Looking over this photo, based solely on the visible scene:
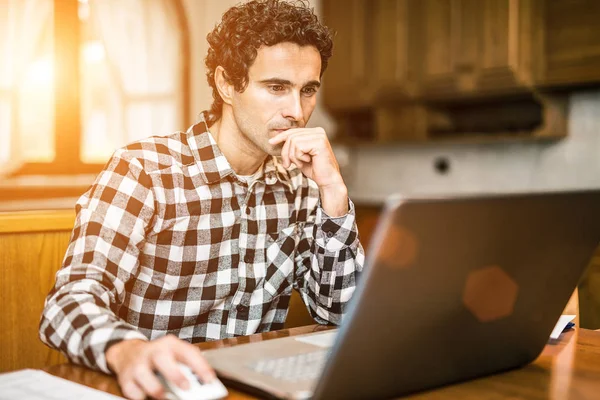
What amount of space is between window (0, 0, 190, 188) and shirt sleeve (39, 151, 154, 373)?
2.98 m

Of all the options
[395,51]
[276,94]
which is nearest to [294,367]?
[276,94]

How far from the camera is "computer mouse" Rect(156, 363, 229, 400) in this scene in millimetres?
617

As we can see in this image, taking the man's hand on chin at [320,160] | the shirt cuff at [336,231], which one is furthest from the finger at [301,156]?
the shirt cuff at [336,231]

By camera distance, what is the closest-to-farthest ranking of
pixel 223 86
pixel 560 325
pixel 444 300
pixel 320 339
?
pixel 444 300 < pixel 320 339 < pixel 560 325 < pixel 223 86

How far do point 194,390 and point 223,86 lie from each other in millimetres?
916

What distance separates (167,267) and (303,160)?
13.0 inches

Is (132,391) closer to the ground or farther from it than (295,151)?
closer to the ground

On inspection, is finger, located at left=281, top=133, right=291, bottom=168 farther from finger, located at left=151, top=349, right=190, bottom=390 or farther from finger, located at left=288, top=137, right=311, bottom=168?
finger, located at left=151, top=349, right=190, bottom=390

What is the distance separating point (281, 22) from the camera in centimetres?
135

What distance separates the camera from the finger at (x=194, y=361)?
24.7 inches

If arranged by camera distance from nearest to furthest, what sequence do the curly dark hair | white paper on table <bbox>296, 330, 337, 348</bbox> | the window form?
white paper on table <bbox>296, 330, 337, 348</bbox>
the curly dark hair
the window

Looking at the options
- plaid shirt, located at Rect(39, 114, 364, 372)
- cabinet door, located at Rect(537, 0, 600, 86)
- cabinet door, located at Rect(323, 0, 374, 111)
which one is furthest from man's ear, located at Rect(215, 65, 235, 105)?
cabinet door, located at Rect(323, 0, 374, 111)

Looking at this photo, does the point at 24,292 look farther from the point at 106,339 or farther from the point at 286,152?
the point at 106,339

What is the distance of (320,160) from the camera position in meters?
1.24
